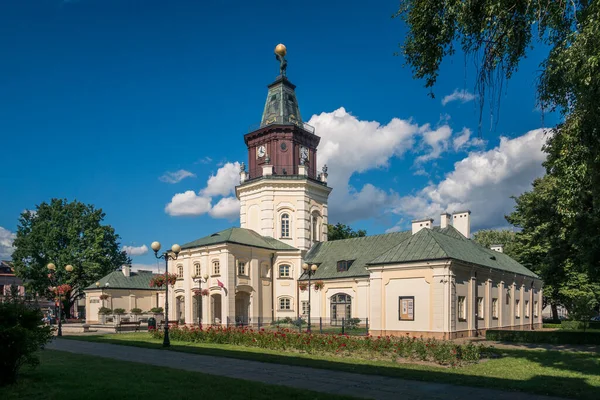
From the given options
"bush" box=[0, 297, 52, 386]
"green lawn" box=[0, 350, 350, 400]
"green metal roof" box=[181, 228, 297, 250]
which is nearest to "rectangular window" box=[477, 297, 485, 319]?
"green metal roof" box=[181, 228, 297, 250]

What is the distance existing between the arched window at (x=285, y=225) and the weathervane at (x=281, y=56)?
14.0 m

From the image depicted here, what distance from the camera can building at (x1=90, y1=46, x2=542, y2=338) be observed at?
1045 inches

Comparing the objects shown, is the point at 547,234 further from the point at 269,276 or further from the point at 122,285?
the point at 122,285

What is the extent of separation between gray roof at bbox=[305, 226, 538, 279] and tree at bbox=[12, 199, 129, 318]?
26616mm

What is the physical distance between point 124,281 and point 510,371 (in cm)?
4624

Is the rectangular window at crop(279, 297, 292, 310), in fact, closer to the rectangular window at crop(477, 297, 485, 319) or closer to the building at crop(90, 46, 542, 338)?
the building at crop(90, 46, 542, 338)

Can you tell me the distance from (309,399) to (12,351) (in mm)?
6510

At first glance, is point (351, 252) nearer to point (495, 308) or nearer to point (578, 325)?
point (495, 308)

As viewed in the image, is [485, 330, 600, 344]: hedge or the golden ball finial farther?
the golden ball finial

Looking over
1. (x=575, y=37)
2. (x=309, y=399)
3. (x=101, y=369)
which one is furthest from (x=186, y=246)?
(x=575, y=37)

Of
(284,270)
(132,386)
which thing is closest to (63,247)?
(284,270)

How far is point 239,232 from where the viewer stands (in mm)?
39438

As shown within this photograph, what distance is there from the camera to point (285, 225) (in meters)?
41.4

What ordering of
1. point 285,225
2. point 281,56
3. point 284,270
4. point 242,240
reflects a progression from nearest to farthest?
point 242,240
point 284,270
point 285,225
point 281,56
